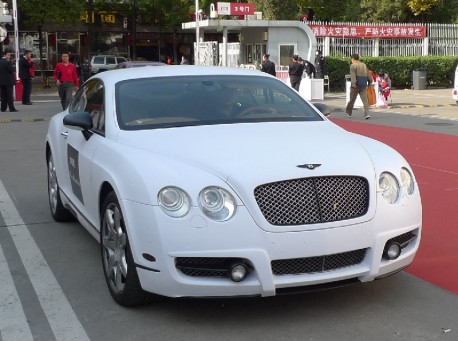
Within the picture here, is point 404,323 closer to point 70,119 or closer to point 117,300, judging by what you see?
point 117,300

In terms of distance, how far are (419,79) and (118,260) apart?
93.7 ft

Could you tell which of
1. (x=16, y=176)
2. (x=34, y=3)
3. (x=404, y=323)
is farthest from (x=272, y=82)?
(x=34, y=3)

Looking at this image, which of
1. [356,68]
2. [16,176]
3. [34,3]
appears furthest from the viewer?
[34,3]

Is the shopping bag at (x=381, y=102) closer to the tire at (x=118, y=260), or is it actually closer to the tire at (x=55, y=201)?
the tire at (x=55, y=201)

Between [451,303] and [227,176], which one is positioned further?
[451,303]

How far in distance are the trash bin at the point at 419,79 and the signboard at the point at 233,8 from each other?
317 inches

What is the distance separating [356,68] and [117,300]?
47.9 ft

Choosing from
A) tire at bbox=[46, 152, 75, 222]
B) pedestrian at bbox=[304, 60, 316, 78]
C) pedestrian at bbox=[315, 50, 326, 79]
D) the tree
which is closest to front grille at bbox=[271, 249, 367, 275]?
tire at bbox=[46, 152, 75, 222]

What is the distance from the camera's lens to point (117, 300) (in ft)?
15.3

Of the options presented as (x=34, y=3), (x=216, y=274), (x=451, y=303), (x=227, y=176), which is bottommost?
(x=451, y=303)

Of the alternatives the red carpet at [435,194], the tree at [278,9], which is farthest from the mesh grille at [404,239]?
the tree at [278,9]

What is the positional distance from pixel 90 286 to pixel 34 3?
1433 inches

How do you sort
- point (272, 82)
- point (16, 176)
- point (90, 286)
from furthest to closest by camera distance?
point (16, 176)
point (272, 82)
point (90, 286)

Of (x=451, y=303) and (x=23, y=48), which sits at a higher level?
(x=23, y=48)
